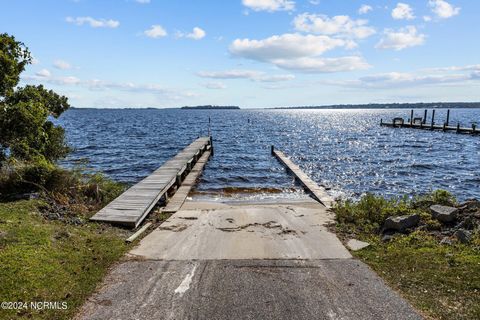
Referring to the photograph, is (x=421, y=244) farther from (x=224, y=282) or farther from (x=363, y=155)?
(x=363, y=155)

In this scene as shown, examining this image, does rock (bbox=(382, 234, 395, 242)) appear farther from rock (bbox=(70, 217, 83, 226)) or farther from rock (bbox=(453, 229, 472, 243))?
rock (bbox=(70, 217, 83, 226))

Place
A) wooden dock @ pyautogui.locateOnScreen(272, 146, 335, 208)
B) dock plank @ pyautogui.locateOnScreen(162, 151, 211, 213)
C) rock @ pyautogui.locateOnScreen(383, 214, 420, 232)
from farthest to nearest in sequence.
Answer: wooden dock @ pyautogui.locateOnScreen(272, 146, 335, 208), dock plank @ pyautogui.locateOnScreen(162, 151, 211, 213), rock @ pyautogui.locateOnScreen(383, 214, 420, 232)

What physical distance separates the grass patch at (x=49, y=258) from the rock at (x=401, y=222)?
22.2 ft

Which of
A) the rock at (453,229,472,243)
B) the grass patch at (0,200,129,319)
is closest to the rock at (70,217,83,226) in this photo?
the grass patch at (0,200,129,319)

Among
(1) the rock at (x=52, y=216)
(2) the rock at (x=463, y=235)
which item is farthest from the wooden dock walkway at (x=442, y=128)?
(1) the rock at (x=52, y=216)

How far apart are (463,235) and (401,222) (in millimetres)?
1439

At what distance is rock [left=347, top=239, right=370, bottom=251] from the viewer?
28.7ft

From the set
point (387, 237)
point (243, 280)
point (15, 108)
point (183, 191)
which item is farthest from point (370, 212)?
point (15, 108)

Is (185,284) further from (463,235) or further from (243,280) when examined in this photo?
(463,235)

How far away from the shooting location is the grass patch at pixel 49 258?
19.1 feet

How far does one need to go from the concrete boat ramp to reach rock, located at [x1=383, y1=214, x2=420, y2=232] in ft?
5.13

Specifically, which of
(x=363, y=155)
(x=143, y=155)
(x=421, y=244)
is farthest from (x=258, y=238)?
(x=363, y=155)

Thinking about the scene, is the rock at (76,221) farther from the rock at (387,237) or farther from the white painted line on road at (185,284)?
the rock at (387,237)

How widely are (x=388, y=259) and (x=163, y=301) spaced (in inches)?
190
